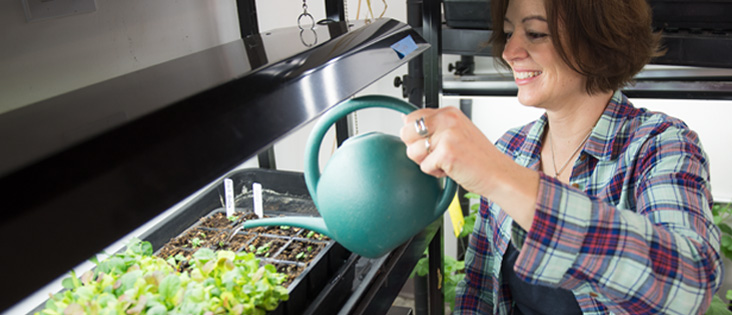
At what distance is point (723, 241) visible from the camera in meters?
2.00

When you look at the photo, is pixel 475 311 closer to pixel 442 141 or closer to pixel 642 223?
pixel 642 223

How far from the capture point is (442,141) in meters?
0.67

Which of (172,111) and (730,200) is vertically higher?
(172,111)

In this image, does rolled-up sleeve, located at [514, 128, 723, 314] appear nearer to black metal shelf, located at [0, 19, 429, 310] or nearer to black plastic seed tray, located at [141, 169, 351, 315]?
black metal shelf, located at [0, 19, 429, 310]

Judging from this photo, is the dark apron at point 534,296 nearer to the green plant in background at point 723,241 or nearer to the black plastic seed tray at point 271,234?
the black plastic seed tray at point 271,234

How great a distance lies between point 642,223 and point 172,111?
594 mm

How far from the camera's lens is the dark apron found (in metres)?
1.10

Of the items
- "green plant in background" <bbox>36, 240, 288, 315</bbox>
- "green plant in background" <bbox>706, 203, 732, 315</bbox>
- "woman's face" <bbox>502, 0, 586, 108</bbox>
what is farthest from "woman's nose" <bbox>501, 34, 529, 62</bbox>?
"green plant in background" <bbox>706, 203, 732, 315</bbox>

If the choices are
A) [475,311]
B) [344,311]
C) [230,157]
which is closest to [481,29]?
[475,311]

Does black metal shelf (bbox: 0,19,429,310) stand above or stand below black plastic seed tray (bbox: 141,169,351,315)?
above

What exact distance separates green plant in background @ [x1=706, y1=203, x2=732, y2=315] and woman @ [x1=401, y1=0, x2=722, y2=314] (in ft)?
3.11

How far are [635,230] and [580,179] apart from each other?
409 mm

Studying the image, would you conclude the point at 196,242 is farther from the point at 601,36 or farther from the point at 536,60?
the point at 601,36

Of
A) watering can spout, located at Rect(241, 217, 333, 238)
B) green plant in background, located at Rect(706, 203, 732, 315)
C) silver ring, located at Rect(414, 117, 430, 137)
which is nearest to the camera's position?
silver ring, located at Rect(414, 117, 430, 137)
